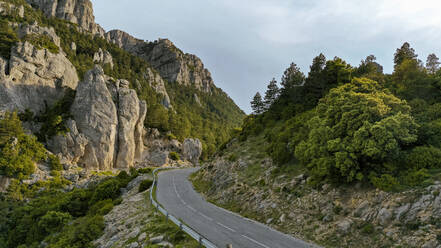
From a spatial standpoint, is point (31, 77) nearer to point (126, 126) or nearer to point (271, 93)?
point (126, 126)

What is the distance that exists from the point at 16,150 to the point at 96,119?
16700mm

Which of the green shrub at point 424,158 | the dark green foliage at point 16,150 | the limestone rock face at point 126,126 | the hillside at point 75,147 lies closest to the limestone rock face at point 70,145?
the hillside at point 75,147

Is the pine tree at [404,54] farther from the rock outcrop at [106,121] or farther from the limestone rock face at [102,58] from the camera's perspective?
the limestone rock face at [102,58]

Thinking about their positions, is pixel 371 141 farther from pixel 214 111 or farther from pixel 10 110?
pixel 214 111

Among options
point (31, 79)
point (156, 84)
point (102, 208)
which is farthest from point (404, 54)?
point (156, 84)

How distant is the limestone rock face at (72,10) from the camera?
405 feet

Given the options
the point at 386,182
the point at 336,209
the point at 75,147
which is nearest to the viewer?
the point at 386,182

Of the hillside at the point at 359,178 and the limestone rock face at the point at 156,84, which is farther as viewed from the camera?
the limestone rock face at the point at 156,84

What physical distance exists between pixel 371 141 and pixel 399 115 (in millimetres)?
3679

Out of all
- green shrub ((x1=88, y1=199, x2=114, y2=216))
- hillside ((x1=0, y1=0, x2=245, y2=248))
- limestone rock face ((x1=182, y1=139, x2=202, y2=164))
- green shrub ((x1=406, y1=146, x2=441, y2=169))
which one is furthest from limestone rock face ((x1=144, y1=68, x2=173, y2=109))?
green shrub ((x1=406, y1=146, x2=441, y2=169))

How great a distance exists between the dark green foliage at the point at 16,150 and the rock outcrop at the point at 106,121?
9638 mm

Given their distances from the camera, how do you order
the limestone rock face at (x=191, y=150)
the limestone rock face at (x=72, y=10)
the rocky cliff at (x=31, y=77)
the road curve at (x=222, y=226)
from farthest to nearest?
the limestone rock face at (x=72, y=10), the limestone rock face at (x=191, y=150), the rocky cliff at (x=31, y=77), the road curve at (x=222, y=226)

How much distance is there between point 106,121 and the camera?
5816 centimetres

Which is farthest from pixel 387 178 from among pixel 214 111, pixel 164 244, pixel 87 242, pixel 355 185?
pixel 214 111
